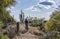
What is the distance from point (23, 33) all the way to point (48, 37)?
11136 millimetres

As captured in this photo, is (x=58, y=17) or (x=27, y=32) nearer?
(x=58, y=17)

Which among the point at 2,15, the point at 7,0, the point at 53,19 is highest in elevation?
the point at 7,0

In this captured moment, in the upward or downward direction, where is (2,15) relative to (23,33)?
upward

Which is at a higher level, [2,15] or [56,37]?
[2,15]

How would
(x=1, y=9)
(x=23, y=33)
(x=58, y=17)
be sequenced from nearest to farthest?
(x=1, y=9) → (x=58, y=17) → (x=23, y=33)

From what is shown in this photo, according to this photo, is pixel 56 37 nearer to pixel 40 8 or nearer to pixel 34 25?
pixel 34 25

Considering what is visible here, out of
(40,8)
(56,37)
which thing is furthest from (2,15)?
(40,8)

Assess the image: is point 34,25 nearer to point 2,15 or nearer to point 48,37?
point 48,37

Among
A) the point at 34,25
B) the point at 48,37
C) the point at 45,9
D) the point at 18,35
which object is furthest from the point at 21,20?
the point at 45,9

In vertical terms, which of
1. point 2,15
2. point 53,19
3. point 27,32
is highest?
point 2,15

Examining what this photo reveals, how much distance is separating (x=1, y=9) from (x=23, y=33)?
65.5 feet

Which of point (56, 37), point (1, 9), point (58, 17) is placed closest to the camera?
point (1, 9)

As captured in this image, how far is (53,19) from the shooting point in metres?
31.0

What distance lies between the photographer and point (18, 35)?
3164 cm
